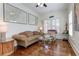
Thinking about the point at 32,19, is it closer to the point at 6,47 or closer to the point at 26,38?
the point at 26,38

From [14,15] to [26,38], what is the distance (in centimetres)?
99

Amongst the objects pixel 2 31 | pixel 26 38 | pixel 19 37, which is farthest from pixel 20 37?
pixel 2 31

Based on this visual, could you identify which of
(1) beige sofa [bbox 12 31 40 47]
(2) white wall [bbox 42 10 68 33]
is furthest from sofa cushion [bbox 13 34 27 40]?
(2) white wall [bbox 42 10 68 33]

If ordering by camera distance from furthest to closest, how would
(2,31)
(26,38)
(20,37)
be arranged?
(26,38) < (20,37) < (2,31)

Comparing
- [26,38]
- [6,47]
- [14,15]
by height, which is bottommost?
[6,47]

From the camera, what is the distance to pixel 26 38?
11.9 ft

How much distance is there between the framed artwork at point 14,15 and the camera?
9.96ft

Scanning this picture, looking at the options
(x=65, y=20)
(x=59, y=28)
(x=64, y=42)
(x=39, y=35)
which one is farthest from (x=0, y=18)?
(x=64, y=42)

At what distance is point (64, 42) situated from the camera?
3.19 meters

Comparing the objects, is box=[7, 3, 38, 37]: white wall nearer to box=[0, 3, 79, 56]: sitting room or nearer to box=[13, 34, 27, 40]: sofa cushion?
box=[0, 3, 79, 56]: sitting room

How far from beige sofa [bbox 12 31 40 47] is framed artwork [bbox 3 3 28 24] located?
17.5 inches

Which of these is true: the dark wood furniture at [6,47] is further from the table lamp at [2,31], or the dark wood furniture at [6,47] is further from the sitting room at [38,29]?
the table lamp at [2,31]

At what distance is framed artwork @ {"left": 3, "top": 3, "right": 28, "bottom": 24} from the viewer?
304 centimetres

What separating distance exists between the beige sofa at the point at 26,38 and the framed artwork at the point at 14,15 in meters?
0.44
